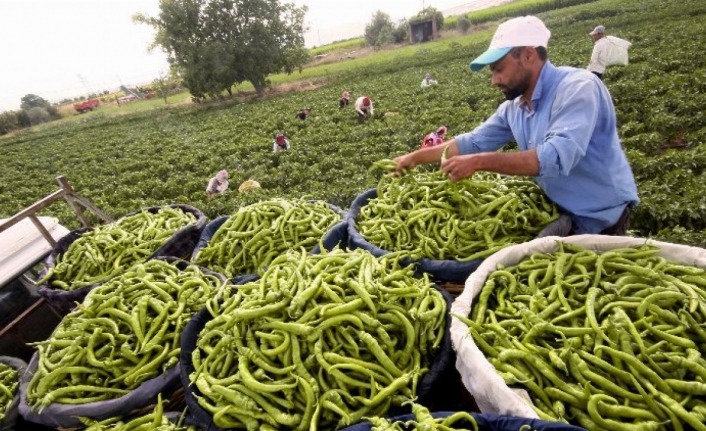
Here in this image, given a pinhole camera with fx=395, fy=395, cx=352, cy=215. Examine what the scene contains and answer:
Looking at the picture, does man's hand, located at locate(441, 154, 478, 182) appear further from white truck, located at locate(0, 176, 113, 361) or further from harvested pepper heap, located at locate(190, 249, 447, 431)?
white truck, located at locate(0, 176, 113, 361)

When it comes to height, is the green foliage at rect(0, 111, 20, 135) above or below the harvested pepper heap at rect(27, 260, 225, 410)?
below

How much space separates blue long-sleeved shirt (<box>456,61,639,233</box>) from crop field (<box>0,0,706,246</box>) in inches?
109

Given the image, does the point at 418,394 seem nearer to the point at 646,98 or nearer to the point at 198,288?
the point at 198,288

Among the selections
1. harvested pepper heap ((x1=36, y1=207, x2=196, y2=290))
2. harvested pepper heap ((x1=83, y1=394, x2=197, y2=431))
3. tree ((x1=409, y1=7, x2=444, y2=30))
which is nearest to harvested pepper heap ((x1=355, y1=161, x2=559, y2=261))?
harvested pepper heap ((x1=83, y1=394, x2=197, y2=431))

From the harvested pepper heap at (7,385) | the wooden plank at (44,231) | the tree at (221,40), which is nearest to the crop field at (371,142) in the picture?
the harvested pepper heap at (7,385)

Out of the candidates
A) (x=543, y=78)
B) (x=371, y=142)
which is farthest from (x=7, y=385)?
(x=371, y=142)

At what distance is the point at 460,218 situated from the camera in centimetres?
352

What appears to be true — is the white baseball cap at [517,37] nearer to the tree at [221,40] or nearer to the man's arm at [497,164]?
the man's arm at [497,164]

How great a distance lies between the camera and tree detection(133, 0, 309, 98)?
1313 inches

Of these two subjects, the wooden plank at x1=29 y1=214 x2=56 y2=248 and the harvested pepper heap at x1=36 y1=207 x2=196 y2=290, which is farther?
the wooden plank at x1=29 y1=214 x2=56 y2=248

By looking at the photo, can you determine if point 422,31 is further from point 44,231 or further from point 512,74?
point 512,74

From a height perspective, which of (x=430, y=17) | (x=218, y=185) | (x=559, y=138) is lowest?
(x=218, y=185)

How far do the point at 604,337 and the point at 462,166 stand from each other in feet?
5.05

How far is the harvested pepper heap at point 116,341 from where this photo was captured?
9.81 feet
